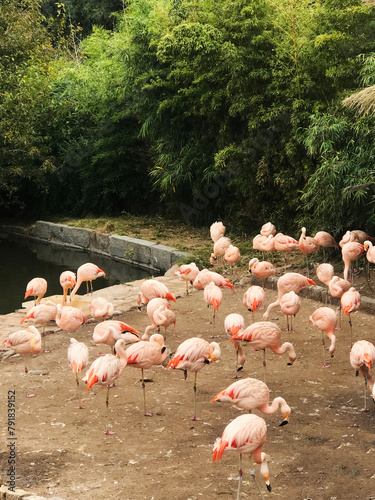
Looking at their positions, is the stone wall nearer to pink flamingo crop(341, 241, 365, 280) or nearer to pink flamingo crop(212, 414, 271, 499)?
pink flamingo crop(341, 241, 365, 280)

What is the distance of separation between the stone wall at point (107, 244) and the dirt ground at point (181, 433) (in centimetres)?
467

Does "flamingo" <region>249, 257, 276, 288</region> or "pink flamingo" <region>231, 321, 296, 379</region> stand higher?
"flamingo" <region>249, 257, 276, 288</region>

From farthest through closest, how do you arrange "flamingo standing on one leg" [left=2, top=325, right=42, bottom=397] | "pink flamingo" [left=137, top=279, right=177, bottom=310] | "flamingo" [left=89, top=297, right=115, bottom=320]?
"pink flamingo" [left=137, top=279, right=177, bottom=310]
"flamingo" [left=89, top=297, right=115, bottom=320]
"flamingo standing on one leg" [left=2, top=325, right=42, bottom=397]

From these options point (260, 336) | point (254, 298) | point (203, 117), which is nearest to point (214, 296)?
point (254, 298)

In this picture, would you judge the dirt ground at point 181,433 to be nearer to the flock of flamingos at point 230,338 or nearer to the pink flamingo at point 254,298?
the flock of flamingos at point 230,338

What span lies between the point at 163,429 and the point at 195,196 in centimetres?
856

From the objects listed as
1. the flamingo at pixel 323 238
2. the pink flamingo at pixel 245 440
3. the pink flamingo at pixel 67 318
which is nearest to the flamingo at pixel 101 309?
the pink flamingo at pixel 67 318

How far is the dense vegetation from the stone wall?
116 centimetres

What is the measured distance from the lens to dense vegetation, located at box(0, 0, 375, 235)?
8680 millimetres

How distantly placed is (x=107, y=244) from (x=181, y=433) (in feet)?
28.4

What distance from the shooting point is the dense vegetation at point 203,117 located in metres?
8.68

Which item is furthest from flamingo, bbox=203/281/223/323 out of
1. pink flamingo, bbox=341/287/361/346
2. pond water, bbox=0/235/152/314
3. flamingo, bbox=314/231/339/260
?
pond water, bbox=0/235/152/314

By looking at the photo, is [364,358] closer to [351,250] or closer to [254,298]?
[254,298]

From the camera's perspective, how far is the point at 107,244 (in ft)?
42.5
